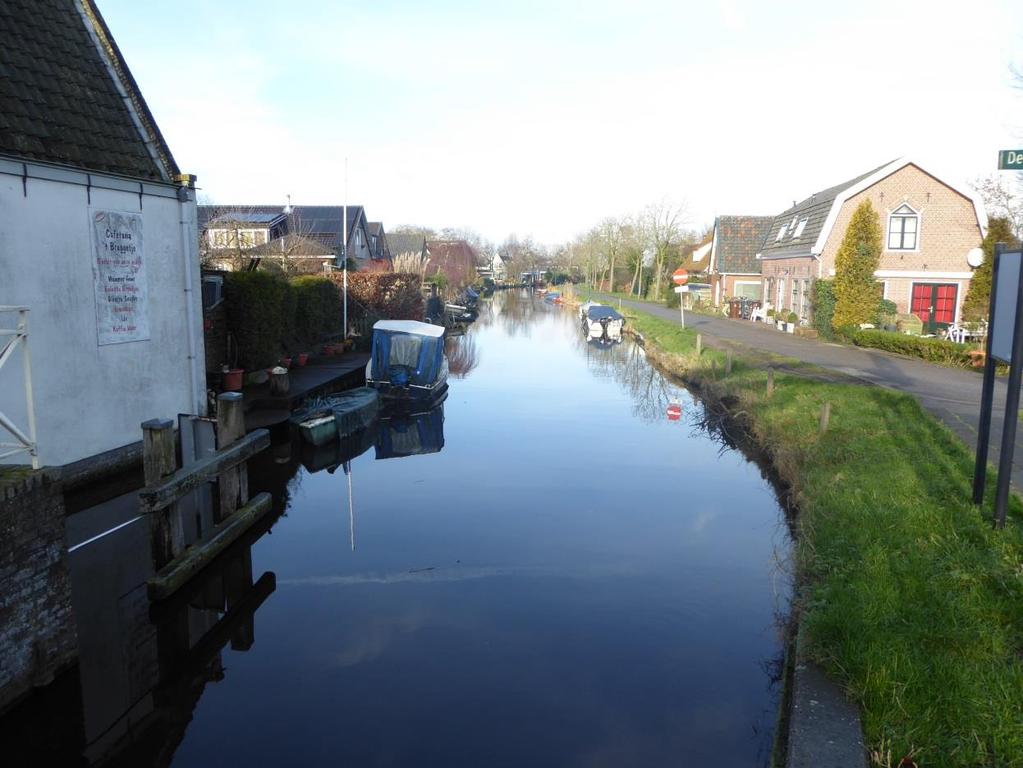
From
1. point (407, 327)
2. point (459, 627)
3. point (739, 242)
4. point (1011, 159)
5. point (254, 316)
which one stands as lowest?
point (459, 627)

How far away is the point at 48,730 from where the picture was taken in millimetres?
5371

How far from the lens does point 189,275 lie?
38.7ft

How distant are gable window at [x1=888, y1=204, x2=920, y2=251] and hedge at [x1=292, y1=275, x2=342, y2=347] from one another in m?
20.0

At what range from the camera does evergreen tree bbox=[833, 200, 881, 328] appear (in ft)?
84.6

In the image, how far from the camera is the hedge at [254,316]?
1589 centimetres

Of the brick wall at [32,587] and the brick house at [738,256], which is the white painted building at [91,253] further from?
the brick house at [738,256]

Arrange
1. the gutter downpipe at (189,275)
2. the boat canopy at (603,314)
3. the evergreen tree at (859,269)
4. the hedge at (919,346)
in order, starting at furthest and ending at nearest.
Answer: the boat canopy at (603,314)
the evergreen tree at (859,269)
the hedge at (919,346)
the gutter downpipe at (189,275)

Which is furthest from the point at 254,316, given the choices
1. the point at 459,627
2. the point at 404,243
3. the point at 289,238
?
the point at 404,243

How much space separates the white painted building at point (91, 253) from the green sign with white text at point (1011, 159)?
9834mm

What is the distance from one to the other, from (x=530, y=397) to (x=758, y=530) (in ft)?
34.9

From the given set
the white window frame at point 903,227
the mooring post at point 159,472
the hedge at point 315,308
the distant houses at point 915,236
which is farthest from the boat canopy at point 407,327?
the white window frame at point 903,227

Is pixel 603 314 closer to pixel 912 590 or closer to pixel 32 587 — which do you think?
pixel 912 590

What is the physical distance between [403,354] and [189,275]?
24.0ft

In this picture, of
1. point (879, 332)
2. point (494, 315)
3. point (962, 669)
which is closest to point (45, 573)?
point (962, 669)
